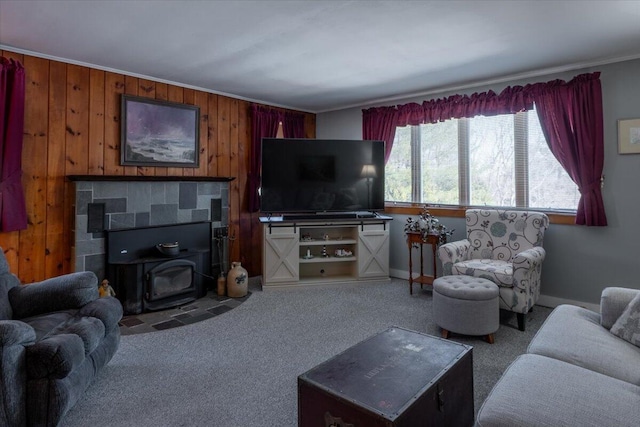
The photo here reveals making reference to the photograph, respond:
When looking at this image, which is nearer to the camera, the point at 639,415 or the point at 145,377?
the point at 639,415

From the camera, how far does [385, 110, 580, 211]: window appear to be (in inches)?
151

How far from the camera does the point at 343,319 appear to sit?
3414 millimetres

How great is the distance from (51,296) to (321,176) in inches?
121

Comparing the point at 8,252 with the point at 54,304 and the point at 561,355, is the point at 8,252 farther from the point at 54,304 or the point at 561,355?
the point at 561,355

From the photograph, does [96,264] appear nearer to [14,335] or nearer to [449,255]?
[14,335]

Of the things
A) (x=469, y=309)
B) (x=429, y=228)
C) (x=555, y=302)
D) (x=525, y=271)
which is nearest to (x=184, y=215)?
(x=429, y=228)

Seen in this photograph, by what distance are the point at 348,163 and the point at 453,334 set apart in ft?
8.08

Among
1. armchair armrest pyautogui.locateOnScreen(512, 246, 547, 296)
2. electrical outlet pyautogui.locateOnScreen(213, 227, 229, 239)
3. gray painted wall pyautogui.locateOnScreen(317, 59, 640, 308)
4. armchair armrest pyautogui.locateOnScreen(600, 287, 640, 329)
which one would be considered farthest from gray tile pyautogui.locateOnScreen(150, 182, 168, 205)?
gray painted wall pyautogui.locateOnScreen(317, 59, 640, 308)

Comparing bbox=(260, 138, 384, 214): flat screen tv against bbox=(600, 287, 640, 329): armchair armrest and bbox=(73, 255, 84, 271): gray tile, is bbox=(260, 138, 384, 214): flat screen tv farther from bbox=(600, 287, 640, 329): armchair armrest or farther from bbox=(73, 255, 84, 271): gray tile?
bbox=(600, 287, 640, 329): armchair armrest

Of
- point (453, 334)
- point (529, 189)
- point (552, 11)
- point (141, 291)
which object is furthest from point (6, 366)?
point (529, 189)

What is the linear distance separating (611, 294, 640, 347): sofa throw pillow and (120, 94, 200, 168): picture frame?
409 cm

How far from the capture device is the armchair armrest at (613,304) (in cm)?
198

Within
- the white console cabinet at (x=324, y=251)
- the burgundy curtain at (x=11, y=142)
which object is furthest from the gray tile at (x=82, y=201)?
the white console cabinet at (x=324, y=251)

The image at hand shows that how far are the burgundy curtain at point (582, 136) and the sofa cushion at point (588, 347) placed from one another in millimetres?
1801
